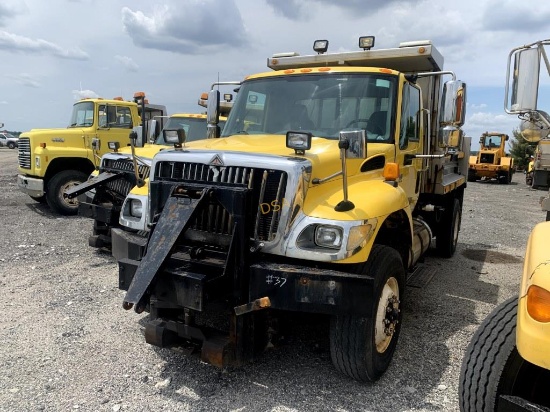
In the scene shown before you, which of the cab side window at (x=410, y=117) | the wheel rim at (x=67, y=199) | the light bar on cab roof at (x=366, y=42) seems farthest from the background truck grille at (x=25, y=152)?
the cab side window at (x=410, y=117)

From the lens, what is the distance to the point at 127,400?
3275mm

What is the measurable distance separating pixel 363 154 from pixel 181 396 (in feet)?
7.19

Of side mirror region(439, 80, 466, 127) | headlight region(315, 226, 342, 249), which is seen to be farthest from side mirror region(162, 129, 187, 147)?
side mirror region(439, 80, 466, 127)

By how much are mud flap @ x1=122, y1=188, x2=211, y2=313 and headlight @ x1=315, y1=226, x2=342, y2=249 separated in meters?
0.85

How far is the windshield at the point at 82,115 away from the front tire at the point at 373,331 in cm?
Result: 919

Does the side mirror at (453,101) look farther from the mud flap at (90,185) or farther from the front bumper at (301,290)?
the mud flap at (90,185)

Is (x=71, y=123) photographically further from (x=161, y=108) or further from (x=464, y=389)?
(x=464, y=389)

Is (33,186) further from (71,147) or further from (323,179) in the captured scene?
(323,179)

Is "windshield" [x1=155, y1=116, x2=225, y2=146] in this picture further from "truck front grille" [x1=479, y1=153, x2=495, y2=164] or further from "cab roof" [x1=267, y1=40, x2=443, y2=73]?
"truck front grille" [x1=479, y1=153, x2=495, y2=164]

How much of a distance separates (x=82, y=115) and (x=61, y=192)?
198 centimetres

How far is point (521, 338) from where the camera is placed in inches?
80.4

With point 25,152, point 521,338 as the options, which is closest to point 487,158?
point 25,152

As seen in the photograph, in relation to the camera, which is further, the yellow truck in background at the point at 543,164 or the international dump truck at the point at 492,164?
the international dump truck at the point at 492,164

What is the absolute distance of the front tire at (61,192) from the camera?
10.3 m
